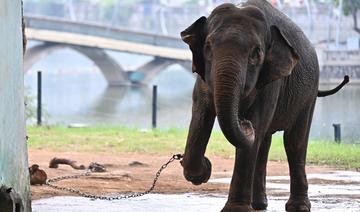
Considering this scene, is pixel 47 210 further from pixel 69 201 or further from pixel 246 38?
pixel 246 38

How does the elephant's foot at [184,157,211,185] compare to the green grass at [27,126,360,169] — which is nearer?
the elephant's foot at [184,157,211,185]

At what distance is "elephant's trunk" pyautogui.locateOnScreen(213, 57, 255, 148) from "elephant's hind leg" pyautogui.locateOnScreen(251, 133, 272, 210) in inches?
66.6

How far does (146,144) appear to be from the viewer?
19062mm

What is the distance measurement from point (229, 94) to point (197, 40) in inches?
38.5

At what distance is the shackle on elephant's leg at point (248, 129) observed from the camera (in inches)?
308

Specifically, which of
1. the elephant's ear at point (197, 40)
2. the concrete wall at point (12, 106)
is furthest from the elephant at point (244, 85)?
the concrete wall at point (12, 106)

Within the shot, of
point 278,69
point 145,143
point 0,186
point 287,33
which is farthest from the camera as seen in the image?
point 145,143

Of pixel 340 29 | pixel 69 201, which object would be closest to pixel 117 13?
pixel 340 29

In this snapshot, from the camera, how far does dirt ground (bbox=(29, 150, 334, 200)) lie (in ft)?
36.7

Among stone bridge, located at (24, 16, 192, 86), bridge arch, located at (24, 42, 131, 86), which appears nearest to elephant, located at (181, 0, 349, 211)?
stone bridge, located at (24, 16, 192, 86)

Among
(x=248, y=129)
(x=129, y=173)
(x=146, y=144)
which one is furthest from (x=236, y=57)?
(x=146, y=144)

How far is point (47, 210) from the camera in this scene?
29.6ft

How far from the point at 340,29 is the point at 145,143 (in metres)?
56.2

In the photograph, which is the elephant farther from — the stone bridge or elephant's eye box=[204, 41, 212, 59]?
the stone bridge
